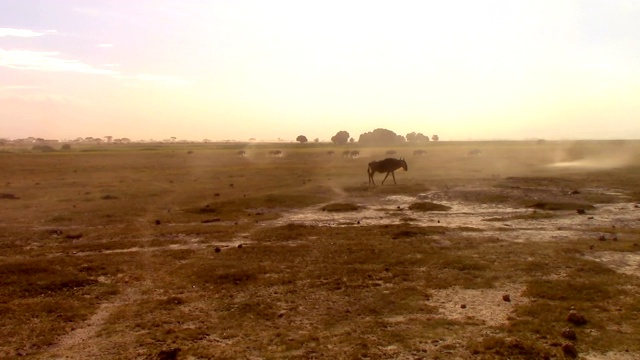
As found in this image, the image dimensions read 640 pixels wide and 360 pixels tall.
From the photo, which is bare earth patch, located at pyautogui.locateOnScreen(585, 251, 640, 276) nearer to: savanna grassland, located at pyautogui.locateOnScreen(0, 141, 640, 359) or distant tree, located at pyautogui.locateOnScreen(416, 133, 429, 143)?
savanna grassland, located at pyautogui.locateOnScreen(0, 141, 640, 359)

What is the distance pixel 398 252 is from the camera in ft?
54.4

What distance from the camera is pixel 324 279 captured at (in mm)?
13820

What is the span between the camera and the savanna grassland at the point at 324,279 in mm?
9609

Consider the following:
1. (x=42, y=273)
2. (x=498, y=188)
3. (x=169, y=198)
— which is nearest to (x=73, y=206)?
(x=169, y=198)

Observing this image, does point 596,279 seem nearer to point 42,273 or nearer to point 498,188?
point 42,273

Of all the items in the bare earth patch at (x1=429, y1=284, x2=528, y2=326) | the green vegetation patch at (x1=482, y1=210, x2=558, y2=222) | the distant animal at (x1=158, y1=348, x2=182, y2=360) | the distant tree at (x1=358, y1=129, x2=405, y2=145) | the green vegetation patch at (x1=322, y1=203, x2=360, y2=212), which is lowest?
the distant animal at (x1=158, y1=348, x2=182, y2=360)

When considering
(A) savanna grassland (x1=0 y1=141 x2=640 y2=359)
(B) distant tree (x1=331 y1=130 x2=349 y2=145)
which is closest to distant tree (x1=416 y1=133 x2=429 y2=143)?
(B) distant tree (x1=331 y1=130 x2=349 y2=145)

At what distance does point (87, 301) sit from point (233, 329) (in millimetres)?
4254

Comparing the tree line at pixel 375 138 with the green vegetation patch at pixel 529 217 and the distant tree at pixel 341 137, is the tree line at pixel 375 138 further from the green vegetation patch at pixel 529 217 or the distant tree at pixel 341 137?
the green vegetation patch at pixel 529 217

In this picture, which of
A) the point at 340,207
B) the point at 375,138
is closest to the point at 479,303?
the point at 340,207

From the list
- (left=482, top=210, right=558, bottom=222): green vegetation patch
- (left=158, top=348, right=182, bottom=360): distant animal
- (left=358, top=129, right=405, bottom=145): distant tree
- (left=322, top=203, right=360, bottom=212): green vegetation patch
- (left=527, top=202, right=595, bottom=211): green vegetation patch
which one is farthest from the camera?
(left=358, top=129, right=405, bottom=145): distant tree

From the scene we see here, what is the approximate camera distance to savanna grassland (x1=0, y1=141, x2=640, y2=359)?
9.61 metres

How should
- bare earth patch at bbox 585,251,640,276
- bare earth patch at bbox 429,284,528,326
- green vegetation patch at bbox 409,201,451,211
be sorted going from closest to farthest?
bare earth patch at bbox 429,284,528,326 → bare earth patch at bbox 585,251,640,276 → green vegetation patch at bbox 409,201,451,211

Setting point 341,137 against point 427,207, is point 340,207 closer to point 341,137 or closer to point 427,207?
point 427,207
